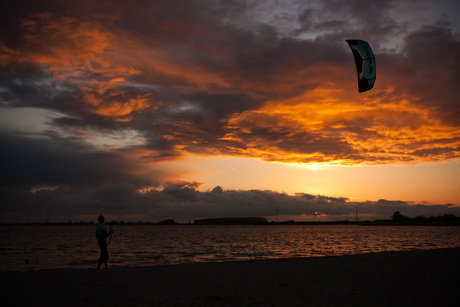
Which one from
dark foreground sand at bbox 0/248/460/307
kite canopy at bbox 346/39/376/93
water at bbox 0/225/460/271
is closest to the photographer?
dark foreground sand at bbox 0/248/460/307

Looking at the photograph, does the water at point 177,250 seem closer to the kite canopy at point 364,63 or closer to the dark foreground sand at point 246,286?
the dark foreground sand at point 246,286

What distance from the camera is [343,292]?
43.7 ft

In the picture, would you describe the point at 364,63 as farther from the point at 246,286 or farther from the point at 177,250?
the point at 177,250

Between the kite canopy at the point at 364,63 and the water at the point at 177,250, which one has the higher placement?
the kite canopy at the point at 364,63

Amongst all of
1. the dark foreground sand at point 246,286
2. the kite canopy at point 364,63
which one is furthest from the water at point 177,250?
the kite canopy at point 364,63

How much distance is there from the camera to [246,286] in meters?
14.9

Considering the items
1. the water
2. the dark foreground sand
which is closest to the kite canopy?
the dark foreground sand

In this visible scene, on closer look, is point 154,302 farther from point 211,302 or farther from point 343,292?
point 343,292

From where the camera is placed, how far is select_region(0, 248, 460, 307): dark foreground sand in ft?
39.3

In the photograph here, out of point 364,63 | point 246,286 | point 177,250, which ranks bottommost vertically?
point 177,250

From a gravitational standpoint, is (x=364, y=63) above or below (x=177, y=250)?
above

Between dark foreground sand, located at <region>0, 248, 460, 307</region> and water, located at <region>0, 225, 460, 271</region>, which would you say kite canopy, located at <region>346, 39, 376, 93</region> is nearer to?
dark foreground sand, located at <region>0, 248, 460, 307</region>

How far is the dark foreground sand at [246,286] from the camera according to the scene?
12.0 metres

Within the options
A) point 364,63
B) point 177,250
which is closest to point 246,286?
point 364,63
